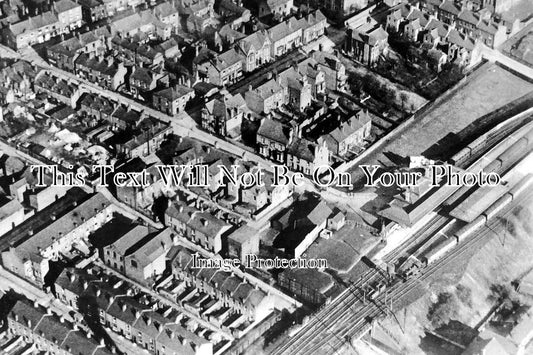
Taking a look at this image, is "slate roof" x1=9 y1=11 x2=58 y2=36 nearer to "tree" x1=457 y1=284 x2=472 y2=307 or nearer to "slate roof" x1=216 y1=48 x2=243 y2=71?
"slate roof" x1=216 y1=48 x2=243 y2=71

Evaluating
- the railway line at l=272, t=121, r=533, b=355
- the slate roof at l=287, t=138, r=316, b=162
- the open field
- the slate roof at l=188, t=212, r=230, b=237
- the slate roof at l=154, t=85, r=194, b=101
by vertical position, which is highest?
the slate roof at l=154, t=85, r=194, b=101

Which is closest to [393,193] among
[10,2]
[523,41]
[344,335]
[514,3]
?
[344,335]

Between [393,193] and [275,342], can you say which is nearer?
[275,342]

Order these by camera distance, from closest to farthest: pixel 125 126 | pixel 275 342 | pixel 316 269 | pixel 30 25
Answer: pixel 275 342 < pixel 316 269 < pixel 125 126 < pixel 30 25

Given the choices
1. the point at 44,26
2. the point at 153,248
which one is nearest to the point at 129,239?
the point at 153,248

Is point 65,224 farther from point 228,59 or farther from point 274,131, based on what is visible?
point 228,59

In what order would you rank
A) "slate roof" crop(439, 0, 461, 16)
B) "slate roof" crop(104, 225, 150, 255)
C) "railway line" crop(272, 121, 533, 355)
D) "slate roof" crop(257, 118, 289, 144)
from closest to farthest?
"railway line" crop(272, 121, 533, 355) < "slate roof" crop(104, 225, 150, 255) < "slate roof" crop(257, 118, 289, 144) < "slate roof" crop(439, 0, 461, 16)

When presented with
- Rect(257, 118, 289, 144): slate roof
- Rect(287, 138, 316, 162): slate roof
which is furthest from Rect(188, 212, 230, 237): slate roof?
Rect(257, 118, 289, 144): slate roof

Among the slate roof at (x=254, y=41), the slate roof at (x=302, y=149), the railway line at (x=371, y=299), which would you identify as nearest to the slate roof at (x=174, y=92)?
the slate roof at (x=254, y=41)

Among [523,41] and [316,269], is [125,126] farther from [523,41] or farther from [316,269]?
[523,41]
